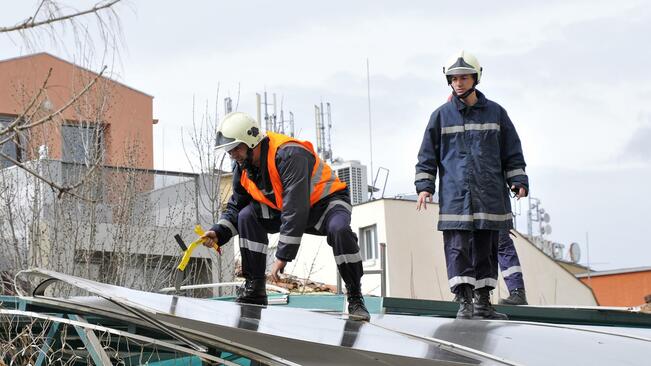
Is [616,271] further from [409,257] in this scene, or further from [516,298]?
[516,298]

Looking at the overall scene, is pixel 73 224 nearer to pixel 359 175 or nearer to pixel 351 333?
pixel 359 175

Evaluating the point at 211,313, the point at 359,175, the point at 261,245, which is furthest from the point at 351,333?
the point at 359,175

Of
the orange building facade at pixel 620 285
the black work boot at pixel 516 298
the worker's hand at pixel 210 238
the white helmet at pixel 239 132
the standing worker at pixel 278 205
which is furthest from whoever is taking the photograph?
the orange building facade at pixel 620 285

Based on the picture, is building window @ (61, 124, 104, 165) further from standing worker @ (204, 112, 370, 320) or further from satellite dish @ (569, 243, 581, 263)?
satellite dish @ (569, 243, 581, 263)

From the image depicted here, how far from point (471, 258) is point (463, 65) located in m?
1.35

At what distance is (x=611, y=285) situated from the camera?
3806 cm

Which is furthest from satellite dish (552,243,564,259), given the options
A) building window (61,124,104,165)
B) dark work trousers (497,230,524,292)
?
dark work trousers (497,230,524,292)

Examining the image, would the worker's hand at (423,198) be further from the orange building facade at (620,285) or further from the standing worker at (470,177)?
the orange building facade at (620,285)

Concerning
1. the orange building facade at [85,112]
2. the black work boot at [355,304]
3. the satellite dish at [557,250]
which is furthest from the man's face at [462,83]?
the satellite dish at [557,250]

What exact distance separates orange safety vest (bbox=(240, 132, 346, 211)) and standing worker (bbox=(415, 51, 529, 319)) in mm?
697

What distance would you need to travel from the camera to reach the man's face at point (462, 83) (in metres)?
8.24

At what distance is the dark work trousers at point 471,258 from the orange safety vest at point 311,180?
871 millimetres

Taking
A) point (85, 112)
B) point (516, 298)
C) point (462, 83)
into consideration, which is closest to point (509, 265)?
point (516, 298)

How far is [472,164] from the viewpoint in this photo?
8156 mm
